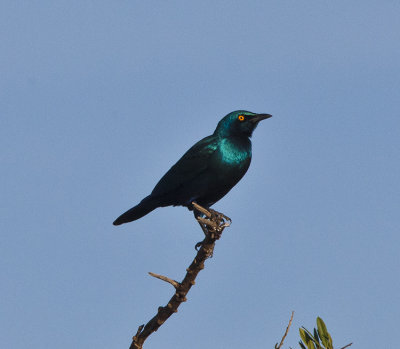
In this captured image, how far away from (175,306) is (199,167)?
2.78m

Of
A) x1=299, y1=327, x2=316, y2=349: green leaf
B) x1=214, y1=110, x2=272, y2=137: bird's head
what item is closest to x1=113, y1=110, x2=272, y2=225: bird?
x1=214, y1=110, x2=272, y2=137: bird's head

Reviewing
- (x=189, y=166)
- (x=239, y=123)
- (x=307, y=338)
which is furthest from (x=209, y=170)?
(x=307, y=338)

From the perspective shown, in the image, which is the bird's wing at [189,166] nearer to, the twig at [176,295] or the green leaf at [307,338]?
the twig at [176,295]

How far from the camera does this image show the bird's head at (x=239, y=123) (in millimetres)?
9453

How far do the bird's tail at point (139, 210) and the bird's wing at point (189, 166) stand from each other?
10 cm

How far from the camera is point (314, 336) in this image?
497 centimetres

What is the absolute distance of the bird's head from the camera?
31.0 ft

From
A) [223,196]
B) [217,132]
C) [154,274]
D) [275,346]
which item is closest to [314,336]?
[275,346]

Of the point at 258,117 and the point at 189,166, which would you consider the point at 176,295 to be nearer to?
the point at 189,166

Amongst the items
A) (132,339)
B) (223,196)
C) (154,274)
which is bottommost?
(132,339)

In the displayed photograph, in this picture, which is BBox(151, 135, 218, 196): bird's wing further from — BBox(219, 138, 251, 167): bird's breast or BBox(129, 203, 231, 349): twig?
BBox(129, 203, 231, 349): twig

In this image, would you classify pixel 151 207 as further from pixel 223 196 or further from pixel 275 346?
pixel 275 346

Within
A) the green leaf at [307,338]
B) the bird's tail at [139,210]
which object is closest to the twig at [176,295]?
the green leaf at [307,338]

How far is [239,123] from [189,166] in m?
0.90
